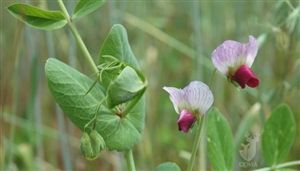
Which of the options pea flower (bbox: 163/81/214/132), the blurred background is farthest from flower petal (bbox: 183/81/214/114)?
the blurred background

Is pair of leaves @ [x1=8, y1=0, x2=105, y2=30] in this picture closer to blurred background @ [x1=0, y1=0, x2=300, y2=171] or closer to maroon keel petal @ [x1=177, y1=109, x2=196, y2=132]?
maroon keel petal @ [x1=177, y1=109, x2=196, y2=132]

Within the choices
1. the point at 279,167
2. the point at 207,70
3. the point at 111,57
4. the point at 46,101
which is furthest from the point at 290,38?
the point at 46,101

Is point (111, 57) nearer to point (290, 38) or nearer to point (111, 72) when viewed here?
point (111, 72)

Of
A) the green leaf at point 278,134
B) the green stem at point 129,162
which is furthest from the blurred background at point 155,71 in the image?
the green stem at point 129,162

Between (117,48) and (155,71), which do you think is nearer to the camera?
(117,48)

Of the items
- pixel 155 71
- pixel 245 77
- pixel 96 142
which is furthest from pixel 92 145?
pixel 155 71

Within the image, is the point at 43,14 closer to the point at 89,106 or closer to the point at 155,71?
the point at 89,106
